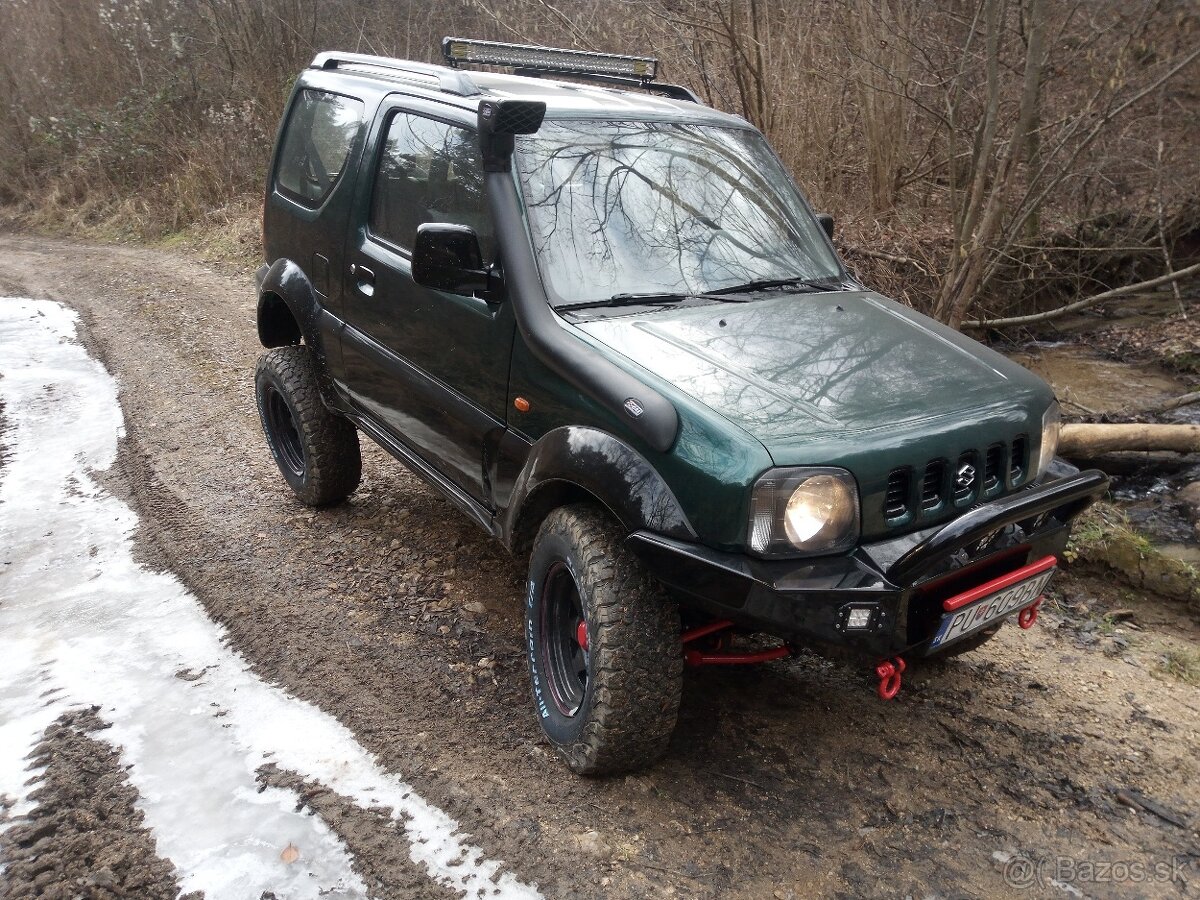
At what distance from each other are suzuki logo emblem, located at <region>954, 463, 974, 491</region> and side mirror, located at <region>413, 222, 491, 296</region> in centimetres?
155

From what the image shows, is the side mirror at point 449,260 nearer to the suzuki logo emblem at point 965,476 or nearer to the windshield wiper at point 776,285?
the windshield wiper at point 776,285

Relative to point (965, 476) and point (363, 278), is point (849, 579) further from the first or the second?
point (363, 278)

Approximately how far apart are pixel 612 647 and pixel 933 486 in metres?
0.98

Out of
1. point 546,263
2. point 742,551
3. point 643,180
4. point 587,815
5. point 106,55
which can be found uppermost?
point 106,55


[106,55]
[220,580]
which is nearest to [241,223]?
[106,55]

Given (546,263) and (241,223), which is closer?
(546,263)

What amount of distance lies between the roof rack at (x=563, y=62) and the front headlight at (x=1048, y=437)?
2.16m

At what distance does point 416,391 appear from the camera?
3582 mm

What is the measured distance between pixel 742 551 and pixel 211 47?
15638mm

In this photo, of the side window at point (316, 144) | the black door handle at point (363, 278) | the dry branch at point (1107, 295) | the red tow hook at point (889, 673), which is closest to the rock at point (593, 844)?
the red tow hook at point (889, 673)

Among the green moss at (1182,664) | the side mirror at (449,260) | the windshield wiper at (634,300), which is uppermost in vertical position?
the side mirror at (449,260)

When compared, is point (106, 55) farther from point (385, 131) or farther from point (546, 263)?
point (546, 263)

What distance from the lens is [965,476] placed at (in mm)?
2574

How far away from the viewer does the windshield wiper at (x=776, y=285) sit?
3166 mm
